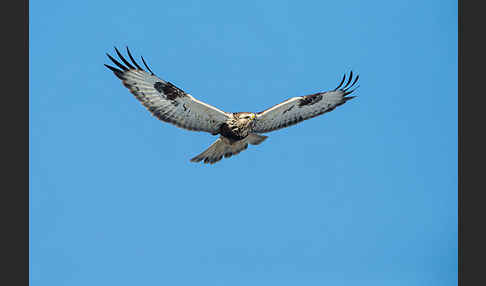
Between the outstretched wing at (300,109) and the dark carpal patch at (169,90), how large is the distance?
0.99m

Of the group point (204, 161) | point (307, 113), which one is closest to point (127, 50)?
point (204, 161)

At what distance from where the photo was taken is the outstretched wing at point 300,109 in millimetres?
7262

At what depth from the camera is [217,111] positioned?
22.4 ft

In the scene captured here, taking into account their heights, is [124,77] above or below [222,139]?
above

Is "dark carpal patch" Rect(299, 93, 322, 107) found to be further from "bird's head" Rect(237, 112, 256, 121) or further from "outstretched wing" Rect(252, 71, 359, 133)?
"bird's head" Rect(237, 112, 256, 121)

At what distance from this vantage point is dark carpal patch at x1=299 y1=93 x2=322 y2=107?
735 centimetres

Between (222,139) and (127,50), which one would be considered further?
(222,139)

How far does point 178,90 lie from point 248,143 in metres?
1.15

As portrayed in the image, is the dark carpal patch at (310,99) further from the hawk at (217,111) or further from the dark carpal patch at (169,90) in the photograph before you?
the dark carpal patch at (169,90)

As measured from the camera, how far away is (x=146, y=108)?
6.77m

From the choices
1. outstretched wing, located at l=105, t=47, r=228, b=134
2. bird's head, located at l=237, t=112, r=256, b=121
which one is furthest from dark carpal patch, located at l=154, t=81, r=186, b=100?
bird's head, located at l=237, t=112, r=256, b=121
